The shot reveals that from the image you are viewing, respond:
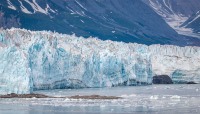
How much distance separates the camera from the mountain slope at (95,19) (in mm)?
140375

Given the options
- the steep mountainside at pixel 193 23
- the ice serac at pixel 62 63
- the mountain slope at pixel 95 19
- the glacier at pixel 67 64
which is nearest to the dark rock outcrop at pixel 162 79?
the glacier at pixel 67 64

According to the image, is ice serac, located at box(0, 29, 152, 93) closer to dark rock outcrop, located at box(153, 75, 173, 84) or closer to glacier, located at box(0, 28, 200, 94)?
glacier, located at box(0, 28, 200, 94)

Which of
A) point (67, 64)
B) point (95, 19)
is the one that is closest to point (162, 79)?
point (67, 64)

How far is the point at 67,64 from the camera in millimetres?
46719

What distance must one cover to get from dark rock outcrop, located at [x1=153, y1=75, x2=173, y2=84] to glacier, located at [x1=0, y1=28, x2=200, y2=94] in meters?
2.18

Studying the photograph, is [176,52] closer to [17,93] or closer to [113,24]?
[17,93]

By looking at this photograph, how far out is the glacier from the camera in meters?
36.6

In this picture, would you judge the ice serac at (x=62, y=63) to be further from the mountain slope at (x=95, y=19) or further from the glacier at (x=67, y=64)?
the mountain slope at (x=95, y=19)

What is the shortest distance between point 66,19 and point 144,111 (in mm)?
122727

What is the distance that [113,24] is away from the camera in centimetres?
15850

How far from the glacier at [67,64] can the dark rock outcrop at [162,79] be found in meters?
2.18

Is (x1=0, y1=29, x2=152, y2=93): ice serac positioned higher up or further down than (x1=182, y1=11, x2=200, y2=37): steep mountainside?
further down

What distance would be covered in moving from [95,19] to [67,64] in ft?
360

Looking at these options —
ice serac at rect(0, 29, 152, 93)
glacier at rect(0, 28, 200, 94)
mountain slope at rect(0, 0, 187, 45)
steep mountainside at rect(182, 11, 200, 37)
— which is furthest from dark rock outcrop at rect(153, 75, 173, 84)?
steep mountainside at rect(182, 11, 200, 37)
